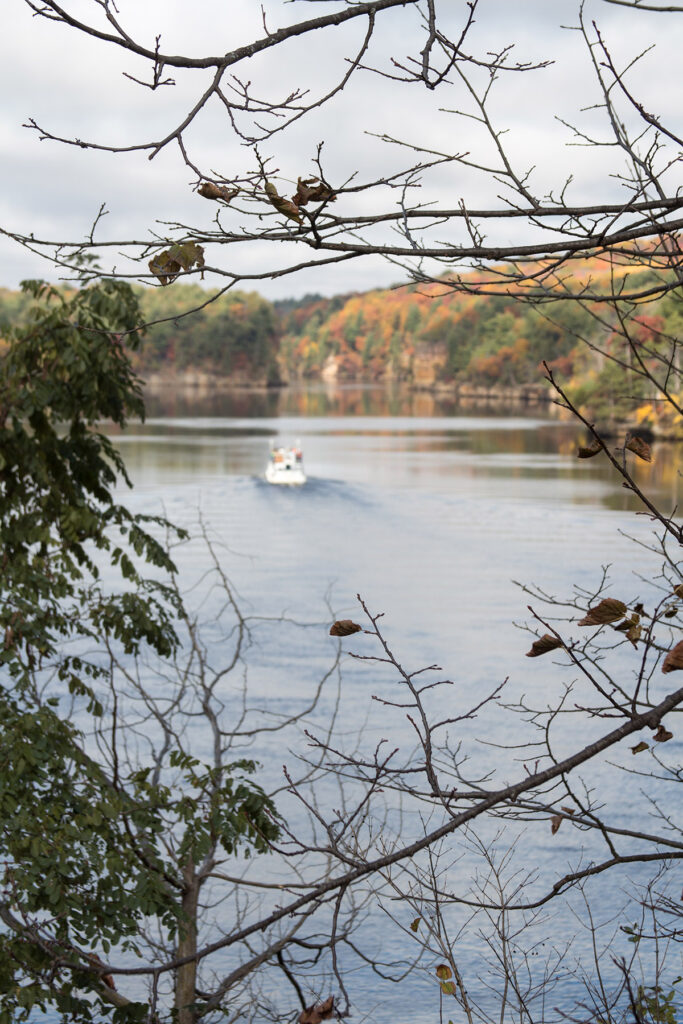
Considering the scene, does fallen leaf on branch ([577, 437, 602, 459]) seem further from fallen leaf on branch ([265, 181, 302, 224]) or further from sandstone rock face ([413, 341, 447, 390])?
sandstone rock face ([413, 341, 447, 390])

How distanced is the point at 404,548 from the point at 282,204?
3104 centimetres

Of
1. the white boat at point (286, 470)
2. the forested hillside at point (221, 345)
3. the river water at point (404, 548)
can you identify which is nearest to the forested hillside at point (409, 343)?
the forested hillside at point (221, 345)

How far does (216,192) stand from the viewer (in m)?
2.74

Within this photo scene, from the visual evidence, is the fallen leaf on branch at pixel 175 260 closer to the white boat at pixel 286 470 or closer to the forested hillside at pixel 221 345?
the white boat at pixel 286 470

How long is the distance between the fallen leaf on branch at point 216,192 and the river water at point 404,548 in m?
4.32

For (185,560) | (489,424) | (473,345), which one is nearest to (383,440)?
(489,424)

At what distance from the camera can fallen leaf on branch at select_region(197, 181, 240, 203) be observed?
2.72 metres

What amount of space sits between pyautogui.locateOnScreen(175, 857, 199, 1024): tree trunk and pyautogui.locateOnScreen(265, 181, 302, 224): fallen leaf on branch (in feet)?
17.3

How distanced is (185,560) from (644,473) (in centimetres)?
2543

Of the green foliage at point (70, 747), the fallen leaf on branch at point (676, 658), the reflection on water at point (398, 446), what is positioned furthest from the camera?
the reflection on water at point (398, 446)

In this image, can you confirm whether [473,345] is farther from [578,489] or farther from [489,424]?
[578,489]

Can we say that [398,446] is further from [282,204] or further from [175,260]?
[282,204]

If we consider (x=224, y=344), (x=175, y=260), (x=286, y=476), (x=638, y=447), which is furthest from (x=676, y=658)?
(x=224, y=344)

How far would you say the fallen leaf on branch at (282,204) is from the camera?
2.64 metres
